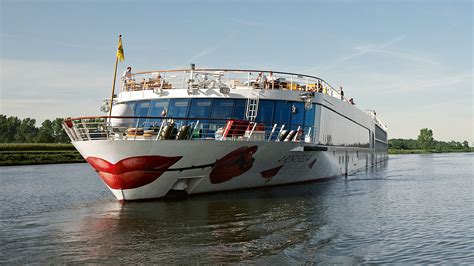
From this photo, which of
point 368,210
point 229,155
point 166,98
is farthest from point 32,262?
point 166,98

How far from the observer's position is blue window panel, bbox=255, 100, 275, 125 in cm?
1908

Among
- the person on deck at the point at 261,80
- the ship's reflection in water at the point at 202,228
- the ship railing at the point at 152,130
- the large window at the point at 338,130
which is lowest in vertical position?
the ship's reflection in water at the point at 202,228

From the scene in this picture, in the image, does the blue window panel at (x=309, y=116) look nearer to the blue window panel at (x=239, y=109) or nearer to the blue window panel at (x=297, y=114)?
the blue window panel at (x=297, y=114)

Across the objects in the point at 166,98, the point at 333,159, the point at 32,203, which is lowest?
the point at 32,203

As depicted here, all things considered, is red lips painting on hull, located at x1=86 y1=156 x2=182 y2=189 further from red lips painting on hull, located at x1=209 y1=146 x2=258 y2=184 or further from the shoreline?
the shoreline

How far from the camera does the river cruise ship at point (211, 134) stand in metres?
13.4

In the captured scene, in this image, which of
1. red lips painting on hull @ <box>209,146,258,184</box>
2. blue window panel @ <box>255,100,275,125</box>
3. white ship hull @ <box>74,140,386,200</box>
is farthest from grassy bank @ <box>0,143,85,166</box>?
red lips painting on hull @ <box>209,146,258,184</box>

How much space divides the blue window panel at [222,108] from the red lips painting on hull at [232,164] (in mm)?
3201

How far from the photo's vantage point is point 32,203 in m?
15.4

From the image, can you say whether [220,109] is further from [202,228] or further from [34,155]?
[34,155]

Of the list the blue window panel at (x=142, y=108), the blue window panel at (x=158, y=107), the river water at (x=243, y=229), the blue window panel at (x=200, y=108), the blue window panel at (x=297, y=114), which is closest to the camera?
the river water at (x=243, y=229)

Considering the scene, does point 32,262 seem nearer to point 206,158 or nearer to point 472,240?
point 206,158

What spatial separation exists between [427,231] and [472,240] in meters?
1.07

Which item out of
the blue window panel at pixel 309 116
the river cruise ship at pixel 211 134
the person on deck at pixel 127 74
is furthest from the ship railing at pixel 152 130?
the person on deck at pixel 127 74
